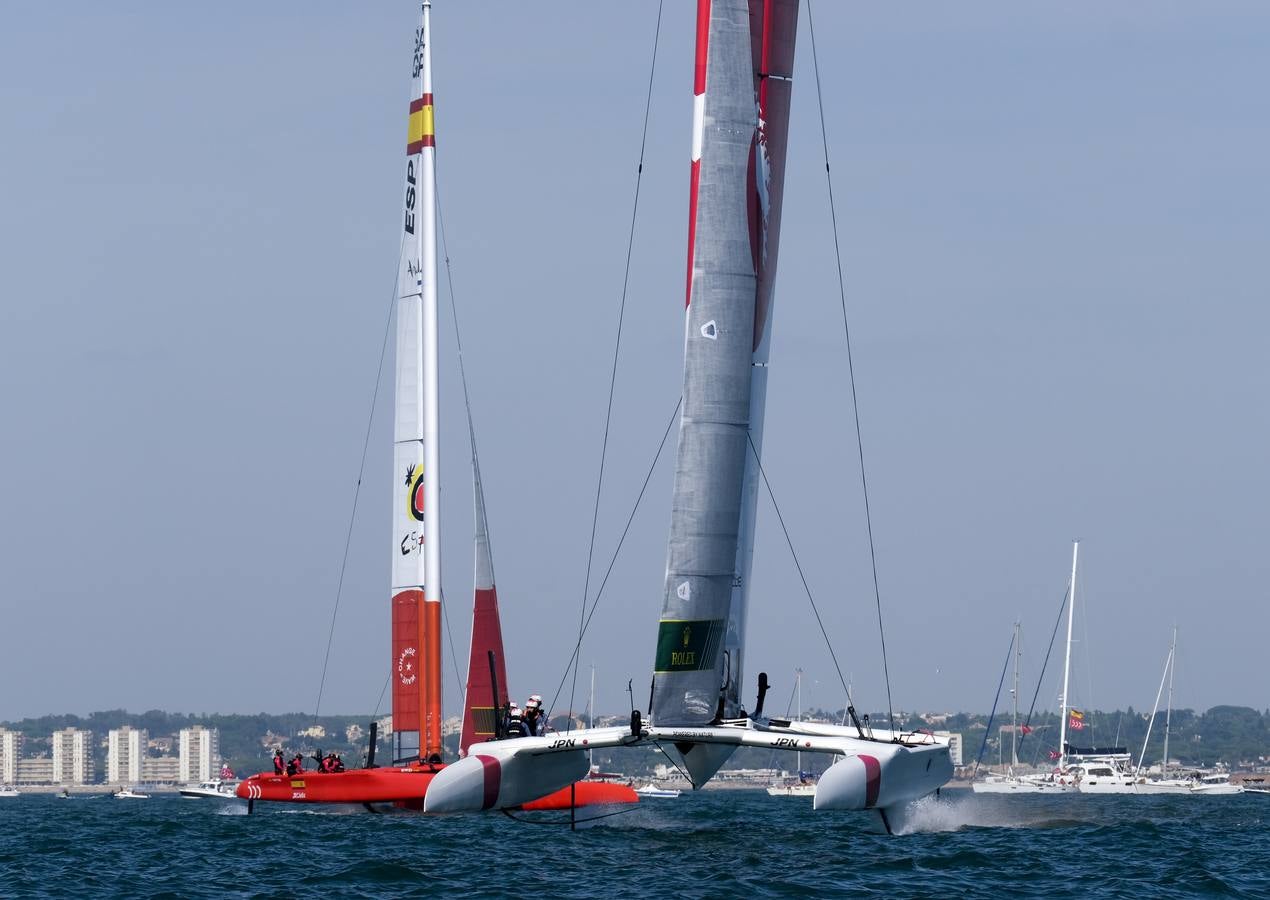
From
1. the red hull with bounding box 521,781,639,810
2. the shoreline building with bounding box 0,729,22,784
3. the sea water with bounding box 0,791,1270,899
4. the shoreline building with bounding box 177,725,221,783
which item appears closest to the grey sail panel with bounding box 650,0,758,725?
the sea water with bounding box 0,791,1270,899

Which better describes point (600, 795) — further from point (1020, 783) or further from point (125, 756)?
point (125, 756)

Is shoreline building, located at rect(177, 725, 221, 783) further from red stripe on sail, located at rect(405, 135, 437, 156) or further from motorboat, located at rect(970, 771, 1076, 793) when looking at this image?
red stripe on sail, located at rect(405, 135, 437, 156)

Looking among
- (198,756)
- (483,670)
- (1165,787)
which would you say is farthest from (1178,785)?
(198,756)

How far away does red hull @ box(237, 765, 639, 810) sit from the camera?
2578 cm

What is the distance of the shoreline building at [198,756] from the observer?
166750 mm

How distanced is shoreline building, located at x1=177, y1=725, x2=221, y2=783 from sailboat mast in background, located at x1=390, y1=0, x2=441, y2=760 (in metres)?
141

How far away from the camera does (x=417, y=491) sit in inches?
1189

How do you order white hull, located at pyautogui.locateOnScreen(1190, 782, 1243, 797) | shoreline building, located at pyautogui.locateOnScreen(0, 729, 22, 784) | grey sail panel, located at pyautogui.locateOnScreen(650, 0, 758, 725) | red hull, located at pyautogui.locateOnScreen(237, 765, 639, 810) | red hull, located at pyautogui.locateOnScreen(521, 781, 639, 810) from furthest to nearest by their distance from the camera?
shoreline building, located at pyautogui.locateOnScreen(0, 729, 22, 784) → white hull, located at pyautogui.locateOnScreen(1190, 782, 1243, 797) → red hull, located at pyautogui.locateOnScreen(521, 781, 639, 810) → red hull, located at pyautogui.locateOnScreen(237, 765, 639, 810) → grey sail panel, located at pyautogui.locateOnScreen(650, 0, 758, 725)

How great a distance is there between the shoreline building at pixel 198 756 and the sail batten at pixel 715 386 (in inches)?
6036

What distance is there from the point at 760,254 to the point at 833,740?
16.9 ft

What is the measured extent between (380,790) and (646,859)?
8188 millimetres

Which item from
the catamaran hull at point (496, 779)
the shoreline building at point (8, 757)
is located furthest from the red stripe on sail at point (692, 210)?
the shoreline building at point (8, 757)

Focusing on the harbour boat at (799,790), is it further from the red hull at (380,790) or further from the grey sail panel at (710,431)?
the grey sail panel at (710,431)

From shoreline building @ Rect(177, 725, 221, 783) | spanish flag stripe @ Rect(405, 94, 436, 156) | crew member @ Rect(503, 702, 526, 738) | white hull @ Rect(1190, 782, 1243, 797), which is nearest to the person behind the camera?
crew member @ Rect(503, 702, 526, 738)
